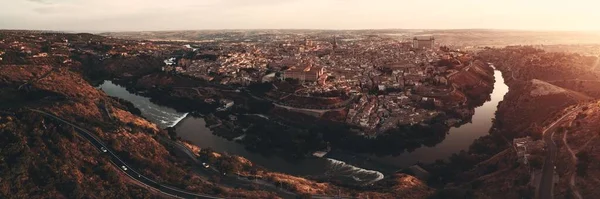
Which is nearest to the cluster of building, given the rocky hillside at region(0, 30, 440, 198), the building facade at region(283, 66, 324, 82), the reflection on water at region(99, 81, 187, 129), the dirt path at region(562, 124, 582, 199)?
the building facade at region(283, 66, 324, 82)

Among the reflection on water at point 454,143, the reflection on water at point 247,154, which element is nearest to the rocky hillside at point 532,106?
the reflection on water at point 454,143

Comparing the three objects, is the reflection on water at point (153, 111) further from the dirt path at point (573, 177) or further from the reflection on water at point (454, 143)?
the dirt path at point (573, 177)

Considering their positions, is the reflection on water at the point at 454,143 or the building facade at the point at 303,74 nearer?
the reflection on water at the point at 454,143

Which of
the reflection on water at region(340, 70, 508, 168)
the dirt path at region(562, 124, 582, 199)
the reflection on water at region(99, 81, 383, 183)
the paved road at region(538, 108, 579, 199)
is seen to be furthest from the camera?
the reflection on water at region(340, 70, 508, 168)

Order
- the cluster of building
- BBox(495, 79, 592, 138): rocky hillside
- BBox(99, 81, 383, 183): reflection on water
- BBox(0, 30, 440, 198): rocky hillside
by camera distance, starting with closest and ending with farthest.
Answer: BBox(0, 30, 440, 198): rocky hillside
BBox(99, 81, 383, 183): reflection on water
BBox(495, 79, 592, 138): rocky hillside
the cluster of building

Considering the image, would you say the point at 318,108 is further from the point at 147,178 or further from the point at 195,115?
the point at 147,178

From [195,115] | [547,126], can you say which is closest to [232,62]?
[195,115]

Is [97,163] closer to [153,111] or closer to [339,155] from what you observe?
[339,155]

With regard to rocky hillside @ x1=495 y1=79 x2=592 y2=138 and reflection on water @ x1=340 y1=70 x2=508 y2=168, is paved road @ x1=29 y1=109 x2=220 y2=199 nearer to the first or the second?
reflection on water @ x1=340 y1=70 x2=508 y2=168

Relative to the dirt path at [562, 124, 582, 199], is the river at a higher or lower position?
lower
